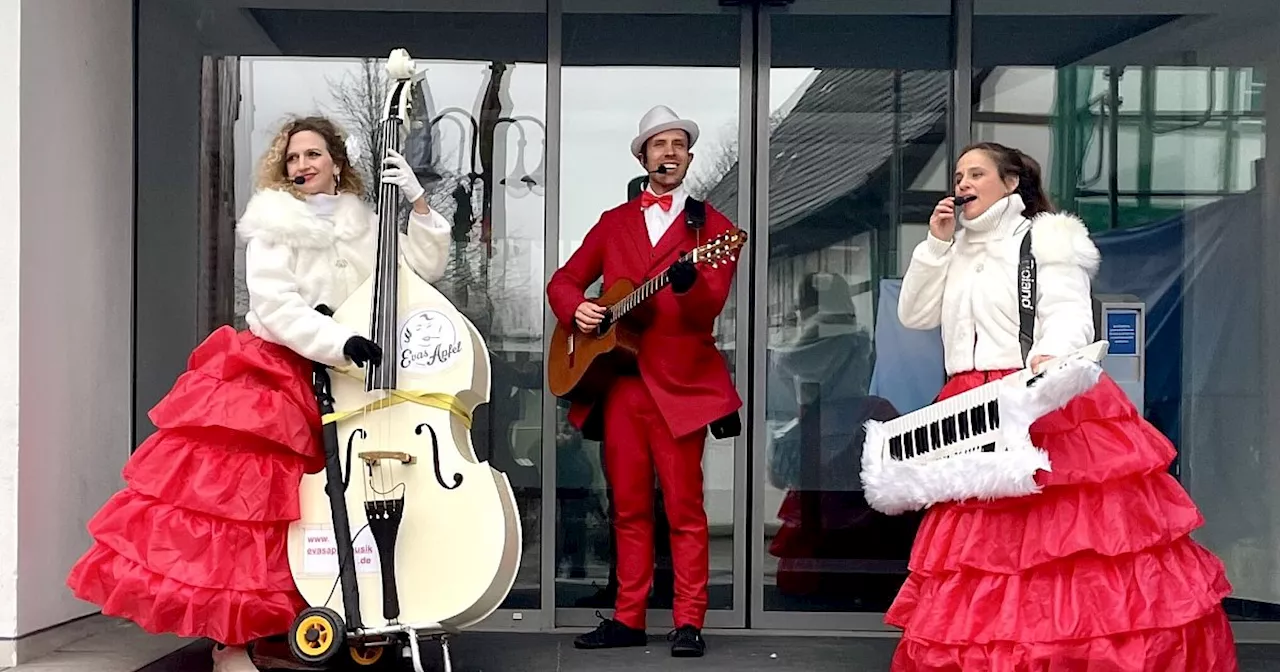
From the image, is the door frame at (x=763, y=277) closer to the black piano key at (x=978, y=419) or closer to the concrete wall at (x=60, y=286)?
the black piano key at (x=978, y=419)

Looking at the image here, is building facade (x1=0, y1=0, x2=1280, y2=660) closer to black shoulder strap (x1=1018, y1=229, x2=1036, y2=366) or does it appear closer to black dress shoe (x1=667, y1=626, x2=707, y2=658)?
black dress shoe (x1=667, y1=626, x2=707, y2=658)

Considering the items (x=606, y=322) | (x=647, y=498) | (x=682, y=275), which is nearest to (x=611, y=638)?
(x=647, y=498)

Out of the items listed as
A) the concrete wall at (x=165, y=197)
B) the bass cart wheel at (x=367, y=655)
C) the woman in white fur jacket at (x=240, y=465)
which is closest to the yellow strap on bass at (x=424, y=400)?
the woman in white fur jacket at (x=240, y=465)

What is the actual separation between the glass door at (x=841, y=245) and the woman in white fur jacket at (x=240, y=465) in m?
1.82

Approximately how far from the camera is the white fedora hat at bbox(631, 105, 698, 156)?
4.65 metres

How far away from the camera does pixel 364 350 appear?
12.5 feet

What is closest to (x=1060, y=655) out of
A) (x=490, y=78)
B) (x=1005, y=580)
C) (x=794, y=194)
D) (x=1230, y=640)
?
(x=1005, y=580)

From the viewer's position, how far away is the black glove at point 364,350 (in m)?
3.81

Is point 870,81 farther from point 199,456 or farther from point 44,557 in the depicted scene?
point 44,557

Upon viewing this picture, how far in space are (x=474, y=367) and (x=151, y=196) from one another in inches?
81.4

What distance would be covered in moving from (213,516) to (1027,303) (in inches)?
92.8

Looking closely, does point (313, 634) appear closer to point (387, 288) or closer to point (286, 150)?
point (387, 288)

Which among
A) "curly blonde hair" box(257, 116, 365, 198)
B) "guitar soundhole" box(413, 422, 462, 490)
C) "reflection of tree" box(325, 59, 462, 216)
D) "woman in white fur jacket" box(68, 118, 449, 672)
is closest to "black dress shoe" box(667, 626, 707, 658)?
"guitar soundhole" box(413, 422, 462, 490)

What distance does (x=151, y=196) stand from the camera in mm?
5242
